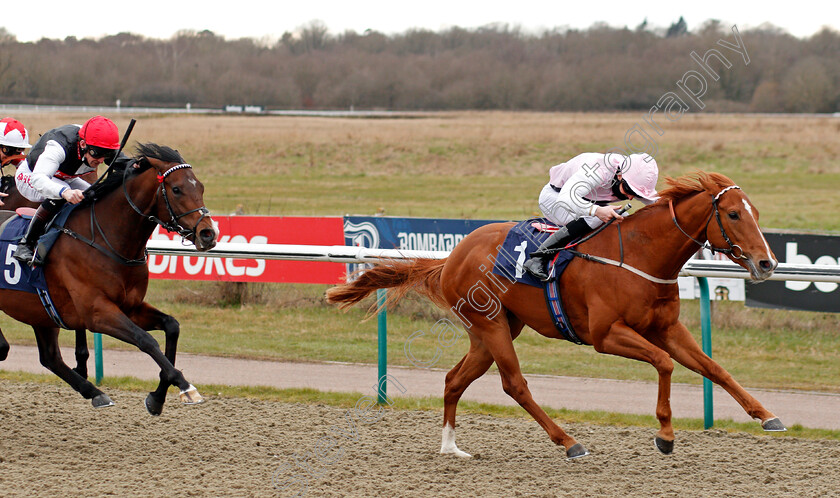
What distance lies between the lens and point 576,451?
178 inches

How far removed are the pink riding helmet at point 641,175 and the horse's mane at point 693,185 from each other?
8cm

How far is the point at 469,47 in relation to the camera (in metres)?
68.2

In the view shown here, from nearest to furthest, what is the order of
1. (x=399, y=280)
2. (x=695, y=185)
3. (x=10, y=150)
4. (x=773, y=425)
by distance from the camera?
1. (x=773, y=425)
2. (x=695, y=185)
3. (x=399, y=280)
4. (x=10, y=150)

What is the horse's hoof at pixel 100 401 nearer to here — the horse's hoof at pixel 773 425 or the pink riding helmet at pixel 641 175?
the pink riding helmet at pixel 641 175

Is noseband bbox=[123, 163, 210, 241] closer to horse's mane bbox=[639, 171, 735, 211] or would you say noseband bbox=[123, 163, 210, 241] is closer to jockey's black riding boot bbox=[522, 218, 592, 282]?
jockey's black riding boot bbox=[522, 218, 592, 282]

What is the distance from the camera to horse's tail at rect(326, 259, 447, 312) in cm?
538

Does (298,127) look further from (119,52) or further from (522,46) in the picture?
(522,46)

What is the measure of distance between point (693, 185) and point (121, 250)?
10.3ft

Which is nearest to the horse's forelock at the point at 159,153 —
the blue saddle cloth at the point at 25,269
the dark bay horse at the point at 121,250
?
the dark bay horse at the point at 121,250

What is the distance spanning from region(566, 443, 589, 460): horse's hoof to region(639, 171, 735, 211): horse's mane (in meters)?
1.29

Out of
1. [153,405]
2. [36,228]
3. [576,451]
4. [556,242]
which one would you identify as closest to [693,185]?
[556,242]

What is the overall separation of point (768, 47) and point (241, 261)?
113 ft

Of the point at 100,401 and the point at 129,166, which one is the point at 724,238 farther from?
the point at 100,401

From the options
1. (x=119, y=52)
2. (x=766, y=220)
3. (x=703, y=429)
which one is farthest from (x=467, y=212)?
(x=119, y=52)
